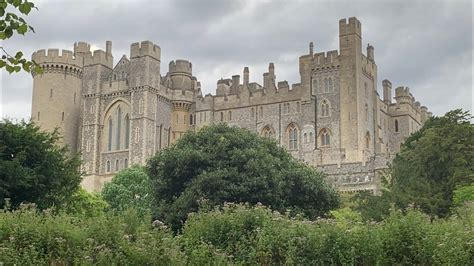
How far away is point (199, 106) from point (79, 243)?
58.7 metres

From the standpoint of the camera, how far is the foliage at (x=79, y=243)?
14.9m

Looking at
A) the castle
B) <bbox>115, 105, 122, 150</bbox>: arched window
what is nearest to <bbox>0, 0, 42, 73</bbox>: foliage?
the castle

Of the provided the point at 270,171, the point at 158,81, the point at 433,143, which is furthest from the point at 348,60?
the point at 270,171

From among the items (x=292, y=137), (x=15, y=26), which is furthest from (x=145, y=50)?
(x=15, y=26)

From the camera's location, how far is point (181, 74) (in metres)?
77.4

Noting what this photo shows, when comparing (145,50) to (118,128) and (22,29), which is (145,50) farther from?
(22,29)

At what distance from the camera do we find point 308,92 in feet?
225

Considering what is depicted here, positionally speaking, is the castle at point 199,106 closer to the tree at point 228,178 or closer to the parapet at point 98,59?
the parapet at point 98,59

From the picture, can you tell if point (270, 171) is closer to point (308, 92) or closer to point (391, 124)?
point (308, 92)

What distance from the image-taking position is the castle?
66.4 metres

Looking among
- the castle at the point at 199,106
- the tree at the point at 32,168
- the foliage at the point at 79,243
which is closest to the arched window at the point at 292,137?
the castle at the point at 199,106

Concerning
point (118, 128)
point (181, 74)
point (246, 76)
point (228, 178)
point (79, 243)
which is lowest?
point (79, 243)

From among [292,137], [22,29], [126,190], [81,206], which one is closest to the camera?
[22,29]

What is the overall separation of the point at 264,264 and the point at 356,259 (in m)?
2.00
